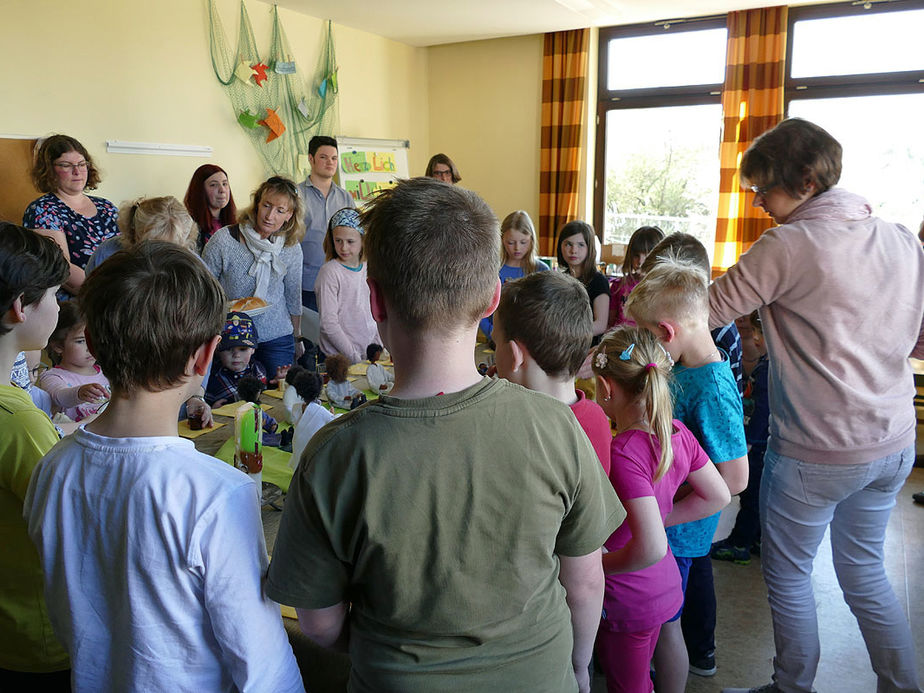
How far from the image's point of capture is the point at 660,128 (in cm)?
648

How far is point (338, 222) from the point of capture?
3.15 metres

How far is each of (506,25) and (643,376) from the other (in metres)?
5.70

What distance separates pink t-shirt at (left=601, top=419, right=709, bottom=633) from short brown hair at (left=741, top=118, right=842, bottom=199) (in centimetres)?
66

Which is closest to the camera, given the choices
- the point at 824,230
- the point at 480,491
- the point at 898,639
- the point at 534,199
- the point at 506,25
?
the point at 480,491

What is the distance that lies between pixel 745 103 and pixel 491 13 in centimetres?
228

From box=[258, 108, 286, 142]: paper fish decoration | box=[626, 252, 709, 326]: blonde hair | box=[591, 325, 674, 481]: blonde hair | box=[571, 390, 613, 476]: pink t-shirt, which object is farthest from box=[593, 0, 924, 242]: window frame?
box=[571, 390, 613, 476]: pink t-shirt

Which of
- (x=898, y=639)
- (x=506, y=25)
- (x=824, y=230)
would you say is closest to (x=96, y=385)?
(x=824, y=230)

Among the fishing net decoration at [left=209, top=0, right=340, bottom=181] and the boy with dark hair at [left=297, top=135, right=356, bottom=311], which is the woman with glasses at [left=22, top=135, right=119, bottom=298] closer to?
the boy with dark hair at [left=297, top=135, right=356, bottom=311]

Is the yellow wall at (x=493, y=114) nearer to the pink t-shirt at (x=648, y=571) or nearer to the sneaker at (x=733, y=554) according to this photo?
the sneaker at (x=733, y=554)

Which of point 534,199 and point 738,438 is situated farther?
point 534,199

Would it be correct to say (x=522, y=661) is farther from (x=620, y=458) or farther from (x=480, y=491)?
(x=620, y=458)

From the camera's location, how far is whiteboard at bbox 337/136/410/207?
6.17 metres

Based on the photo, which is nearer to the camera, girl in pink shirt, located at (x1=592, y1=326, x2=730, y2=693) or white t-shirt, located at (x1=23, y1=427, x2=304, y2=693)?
white t-shirt, located at (x1=23, y1=427, x2=304, y2=693)

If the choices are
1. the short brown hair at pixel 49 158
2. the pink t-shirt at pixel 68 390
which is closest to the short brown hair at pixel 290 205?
the short brown hair at pixel 49 158
